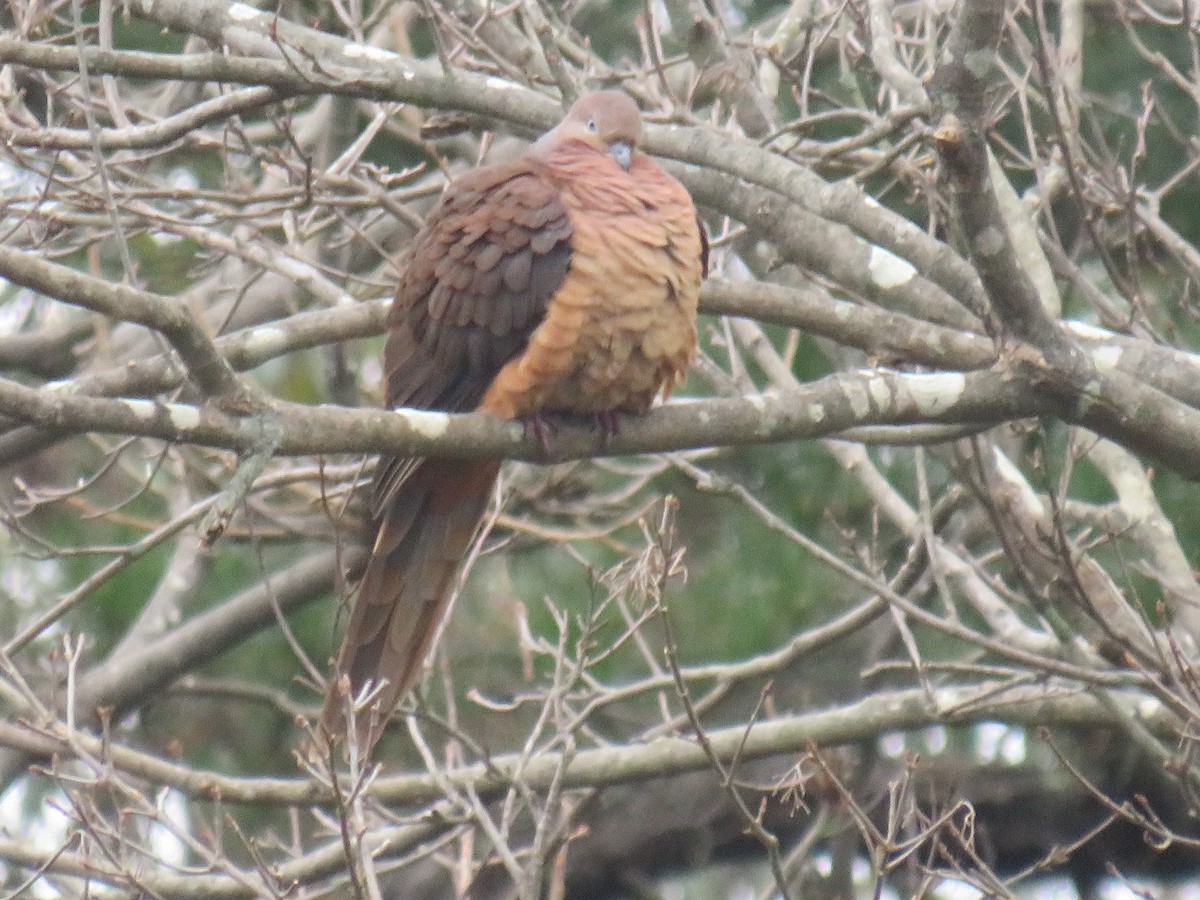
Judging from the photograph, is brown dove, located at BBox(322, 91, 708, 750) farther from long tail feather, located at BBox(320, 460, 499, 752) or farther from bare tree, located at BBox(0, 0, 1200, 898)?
bare tree, located at BBox(0, 0, 1200, 898)

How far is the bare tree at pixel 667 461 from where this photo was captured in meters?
3.05

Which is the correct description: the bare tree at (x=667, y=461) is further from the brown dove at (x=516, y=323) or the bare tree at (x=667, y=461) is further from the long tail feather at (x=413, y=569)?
the long tail feather at (x=413, y=569)

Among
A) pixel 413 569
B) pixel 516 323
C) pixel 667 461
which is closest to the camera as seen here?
pixel 516 323

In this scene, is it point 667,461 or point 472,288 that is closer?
point 472,288

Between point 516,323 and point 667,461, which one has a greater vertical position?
point 516,323

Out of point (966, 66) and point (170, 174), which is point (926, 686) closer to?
point (966, 66)

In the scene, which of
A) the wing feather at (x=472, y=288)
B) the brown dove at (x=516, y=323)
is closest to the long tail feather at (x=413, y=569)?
the brown dove at (x=516, y=323)

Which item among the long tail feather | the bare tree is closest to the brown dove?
the long tail feather

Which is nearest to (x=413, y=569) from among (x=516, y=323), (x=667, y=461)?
(x=516, y=323)

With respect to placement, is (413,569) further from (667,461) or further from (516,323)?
(667,461)

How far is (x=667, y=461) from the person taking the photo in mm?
4648

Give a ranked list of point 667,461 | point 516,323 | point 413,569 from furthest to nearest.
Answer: point 667,461 < point 413,569 < point 516,323

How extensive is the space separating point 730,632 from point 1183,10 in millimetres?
2308

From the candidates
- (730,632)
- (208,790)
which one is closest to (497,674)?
(730,632)
